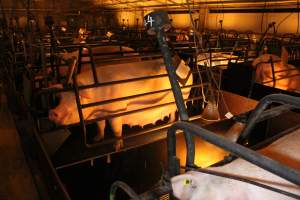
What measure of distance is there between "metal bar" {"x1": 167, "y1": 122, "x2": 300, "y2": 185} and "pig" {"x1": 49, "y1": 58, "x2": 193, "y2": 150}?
1705mm

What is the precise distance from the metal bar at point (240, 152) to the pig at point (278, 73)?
354 centimetres

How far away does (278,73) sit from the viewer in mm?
4219

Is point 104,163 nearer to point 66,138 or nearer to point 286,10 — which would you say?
point 66,138

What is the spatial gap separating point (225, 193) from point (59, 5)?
16.4 metres

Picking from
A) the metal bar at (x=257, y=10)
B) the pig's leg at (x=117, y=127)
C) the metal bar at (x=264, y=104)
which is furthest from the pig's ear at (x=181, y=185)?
the metal bar at (x=257, y=10)

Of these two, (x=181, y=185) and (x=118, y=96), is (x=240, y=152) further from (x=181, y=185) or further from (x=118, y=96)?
(x=118, y=96)

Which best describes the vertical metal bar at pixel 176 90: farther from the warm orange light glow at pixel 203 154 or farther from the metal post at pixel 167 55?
the warm orange light glow at pixel 203 154

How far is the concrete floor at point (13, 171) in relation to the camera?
96.4 inches

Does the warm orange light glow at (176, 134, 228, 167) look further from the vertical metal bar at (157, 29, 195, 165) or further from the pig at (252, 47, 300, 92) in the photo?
the pig at (252, 47, 300, 92)

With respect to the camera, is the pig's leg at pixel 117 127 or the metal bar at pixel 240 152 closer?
the metal bar at pixel 240 152

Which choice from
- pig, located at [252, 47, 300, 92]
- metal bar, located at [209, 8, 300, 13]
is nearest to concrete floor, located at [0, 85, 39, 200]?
pig, located at [252, 47, 300, 92]

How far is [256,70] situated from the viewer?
4.02 m

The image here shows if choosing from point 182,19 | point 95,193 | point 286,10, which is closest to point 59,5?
point 182,19

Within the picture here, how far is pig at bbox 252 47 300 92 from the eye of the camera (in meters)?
4.04
